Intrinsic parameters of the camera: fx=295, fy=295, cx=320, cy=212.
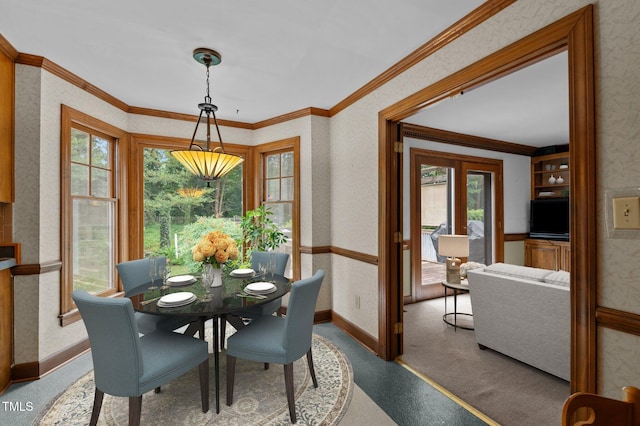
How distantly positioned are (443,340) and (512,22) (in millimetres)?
2918

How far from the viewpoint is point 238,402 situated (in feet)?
7.07

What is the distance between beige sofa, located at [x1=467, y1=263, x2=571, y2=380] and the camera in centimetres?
236

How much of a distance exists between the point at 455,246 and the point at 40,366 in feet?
14.2

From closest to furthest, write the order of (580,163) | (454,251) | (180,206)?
(580,163), (454,251), (180,206)

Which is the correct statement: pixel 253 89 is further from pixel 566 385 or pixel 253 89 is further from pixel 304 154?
pixel 566 385

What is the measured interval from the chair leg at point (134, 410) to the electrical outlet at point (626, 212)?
2.60 meters

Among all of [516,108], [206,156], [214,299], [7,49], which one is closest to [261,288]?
[214,299]

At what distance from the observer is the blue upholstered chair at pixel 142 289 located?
2.47 meters

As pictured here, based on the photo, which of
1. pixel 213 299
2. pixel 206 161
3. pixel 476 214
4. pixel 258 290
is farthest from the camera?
pixel 476 214

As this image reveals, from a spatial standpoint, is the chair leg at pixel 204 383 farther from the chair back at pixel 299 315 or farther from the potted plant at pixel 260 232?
the potted plant at pixel 260 232

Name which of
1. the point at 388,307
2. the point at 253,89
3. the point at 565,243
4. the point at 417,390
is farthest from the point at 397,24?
the point at 565,243

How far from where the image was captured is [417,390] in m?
2.29

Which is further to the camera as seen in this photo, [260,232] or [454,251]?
[260,232]

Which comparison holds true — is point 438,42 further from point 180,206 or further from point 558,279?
point 180,206
